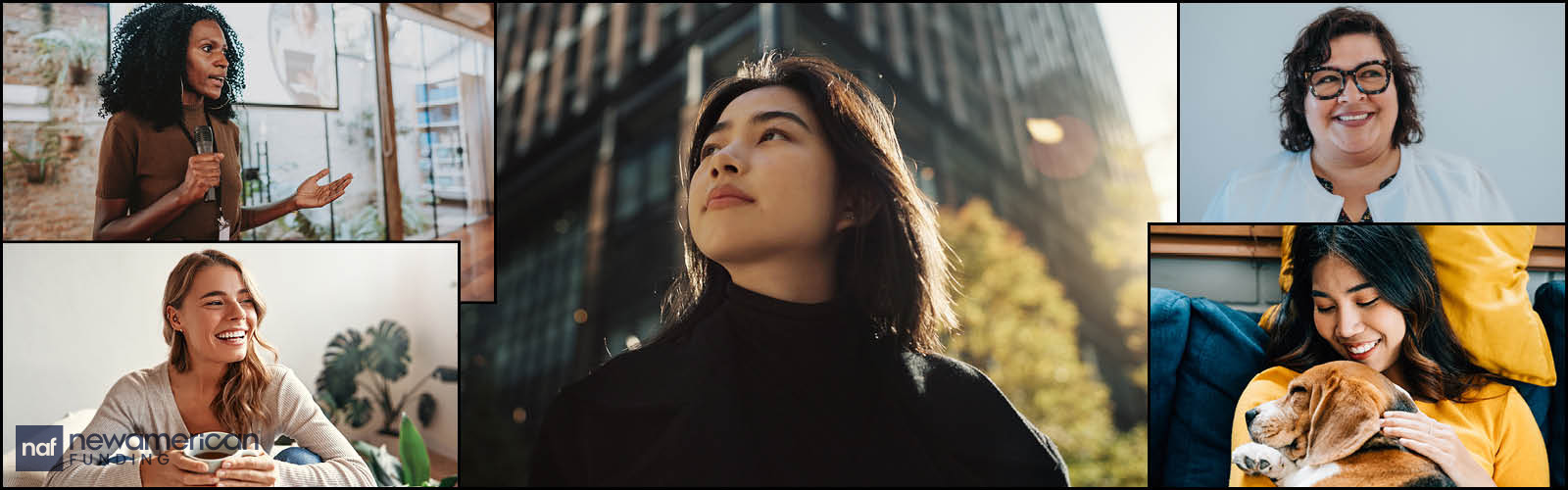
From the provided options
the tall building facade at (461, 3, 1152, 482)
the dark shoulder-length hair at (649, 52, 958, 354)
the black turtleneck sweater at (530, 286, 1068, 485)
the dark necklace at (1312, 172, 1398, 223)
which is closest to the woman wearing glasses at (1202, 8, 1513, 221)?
the dark necklace at (1312, 172, 1398, 223)

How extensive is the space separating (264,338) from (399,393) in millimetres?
383

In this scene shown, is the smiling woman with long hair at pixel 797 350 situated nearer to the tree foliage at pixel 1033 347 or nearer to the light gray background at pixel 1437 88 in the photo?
the tree foliage at pixel 1033 347

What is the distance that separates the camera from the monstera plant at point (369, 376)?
2.48 meters

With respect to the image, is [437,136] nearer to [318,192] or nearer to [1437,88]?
[318,192]

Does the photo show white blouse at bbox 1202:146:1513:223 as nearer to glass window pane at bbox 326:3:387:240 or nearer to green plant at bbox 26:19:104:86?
glass window pane at bbox 326:3:387:240

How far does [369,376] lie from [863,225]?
141 centimetres

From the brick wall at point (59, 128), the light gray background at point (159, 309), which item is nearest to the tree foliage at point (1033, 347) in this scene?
the light gray background at point (159, 309)

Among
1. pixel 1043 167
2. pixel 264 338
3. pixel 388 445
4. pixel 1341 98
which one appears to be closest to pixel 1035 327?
pixel 1043 167

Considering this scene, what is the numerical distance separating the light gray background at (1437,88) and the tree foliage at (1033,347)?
22.3 inches

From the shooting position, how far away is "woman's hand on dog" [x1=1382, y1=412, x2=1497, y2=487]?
2383 mm

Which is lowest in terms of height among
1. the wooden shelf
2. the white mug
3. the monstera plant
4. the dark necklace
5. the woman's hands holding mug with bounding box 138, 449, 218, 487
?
the woman's hands holding mug with bounding box 138, 449, 218, 487

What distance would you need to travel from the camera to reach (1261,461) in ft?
7.98

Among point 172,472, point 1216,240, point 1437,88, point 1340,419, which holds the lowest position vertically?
point 172,472

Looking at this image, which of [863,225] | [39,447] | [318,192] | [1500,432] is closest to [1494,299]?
[1500,432]
